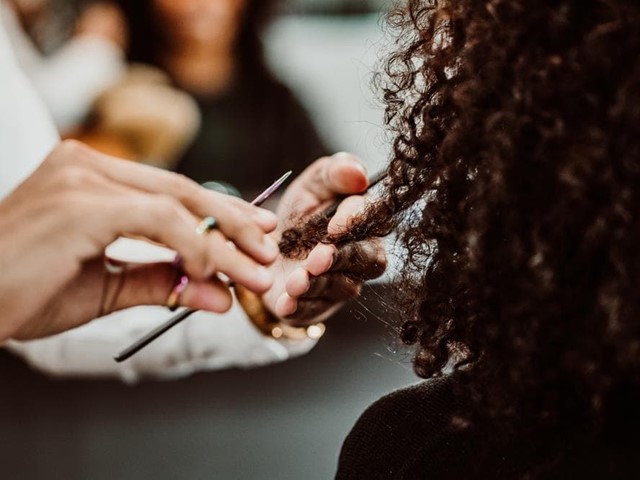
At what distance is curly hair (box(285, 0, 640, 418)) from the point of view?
535 millimetres

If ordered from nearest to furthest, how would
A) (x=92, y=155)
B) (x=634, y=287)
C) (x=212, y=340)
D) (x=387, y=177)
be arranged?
(x=634, y=287) → (x=92, y=155) → (x=387, y=177) → (x=212, y=340)

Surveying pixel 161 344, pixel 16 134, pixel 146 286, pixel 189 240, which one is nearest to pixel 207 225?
pixel 189 240

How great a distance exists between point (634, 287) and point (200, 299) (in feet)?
1.16

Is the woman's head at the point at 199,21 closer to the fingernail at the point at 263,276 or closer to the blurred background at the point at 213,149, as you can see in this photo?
the blurred background at the point at 213,149

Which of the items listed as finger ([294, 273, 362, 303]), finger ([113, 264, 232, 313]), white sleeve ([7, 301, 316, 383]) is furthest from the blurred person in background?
finger ([113, 264, 232, 313])

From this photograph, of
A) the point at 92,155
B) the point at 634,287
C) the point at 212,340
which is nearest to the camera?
the point at 634,287

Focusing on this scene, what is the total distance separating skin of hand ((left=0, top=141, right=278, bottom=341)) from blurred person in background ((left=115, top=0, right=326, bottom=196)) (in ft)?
4.53

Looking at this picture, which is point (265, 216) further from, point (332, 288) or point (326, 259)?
point (332, 288)

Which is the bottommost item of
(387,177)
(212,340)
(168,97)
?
(212,340)

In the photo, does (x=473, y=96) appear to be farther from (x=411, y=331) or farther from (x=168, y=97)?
(x=168, y=97)

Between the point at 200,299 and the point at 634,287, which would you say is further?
the point at 200,299

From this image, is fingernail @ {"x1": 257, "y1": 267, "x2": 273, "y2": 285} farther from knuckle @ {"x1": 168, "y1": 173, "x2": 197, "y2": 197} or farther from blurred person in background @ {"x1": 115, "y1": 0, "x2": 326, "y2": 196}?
blurred person in background @ {"x1": 115, "y1": 0, "x2": 326, "y2": 196}

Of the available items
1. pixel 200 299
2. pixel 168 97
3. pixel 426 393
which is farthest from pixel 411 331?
pixel 168 97

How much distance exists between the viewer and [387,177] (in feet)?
2.50
